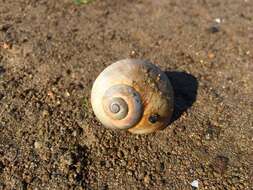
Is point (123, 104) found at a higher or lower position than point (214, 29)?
higher

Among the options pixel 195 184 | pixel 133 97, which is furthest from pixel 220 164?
pixel 133 97

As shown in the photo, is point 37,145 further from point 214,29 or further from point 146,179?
point 214,29

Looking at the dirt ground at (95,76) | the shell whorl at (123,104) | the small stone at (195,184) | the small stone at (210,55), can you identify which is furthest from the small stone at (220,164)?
the small stone at (210,55)

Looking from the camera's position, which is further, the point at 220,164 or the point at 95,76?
the point at 95,76

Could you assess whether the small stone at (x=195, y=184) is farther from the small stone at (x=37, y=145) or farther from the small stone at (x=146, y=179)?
the small stone at (x=37, y=145)

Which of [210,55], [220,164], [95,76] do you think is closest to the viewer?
[220,164]
